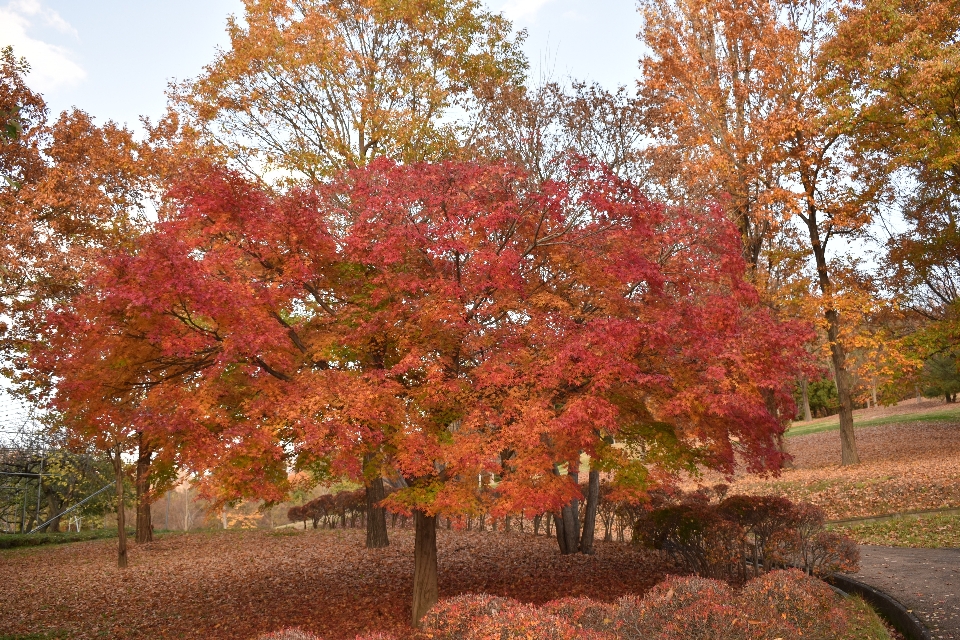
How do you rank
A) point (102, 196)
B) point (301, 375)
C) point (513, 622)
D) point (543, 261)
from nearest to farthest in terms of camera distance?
point (513, 622)
point (301, 375)
point (543, 261)
point (102, 196)

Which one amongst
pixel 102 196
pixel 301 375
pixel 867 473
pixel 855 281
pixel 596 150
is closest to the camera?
pixel 301 375

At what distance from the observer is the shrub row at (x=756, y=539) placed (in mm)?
9219

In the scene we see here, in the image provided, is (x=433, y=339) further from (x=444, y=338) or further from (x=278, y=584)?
(x=278, y=584)

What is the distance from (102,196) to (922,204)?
961 inches

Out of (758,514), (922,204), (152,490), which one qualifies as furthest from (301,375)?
(922,204)

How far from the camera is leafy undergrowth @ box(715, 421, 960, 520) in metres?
15.1

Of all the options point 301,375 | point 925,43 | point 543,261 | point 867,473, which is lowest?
point 867,473

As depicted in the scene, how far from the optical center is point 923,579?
9.26 m

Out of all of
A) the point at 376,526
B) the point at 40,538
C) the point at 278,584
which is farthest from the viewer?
the point at 40,538

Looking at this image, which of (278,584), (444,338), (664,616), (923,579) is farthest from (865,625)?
(278,584)

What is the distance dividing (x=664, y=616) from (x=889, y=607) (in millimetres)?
4633

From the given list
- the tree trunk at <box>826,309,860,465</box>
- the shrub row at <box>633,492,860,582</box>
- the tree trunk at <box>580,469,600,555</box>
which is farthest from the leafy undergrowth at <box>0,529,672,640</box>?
the tree trunk at <box>826,309,860,465</box>

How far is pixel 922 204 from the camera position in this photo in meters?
21.5

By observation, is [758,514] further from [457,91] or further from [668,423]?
[457,91]
